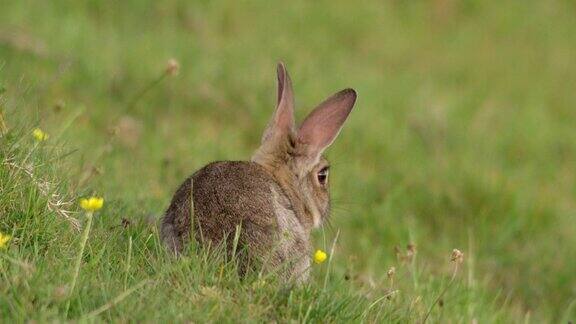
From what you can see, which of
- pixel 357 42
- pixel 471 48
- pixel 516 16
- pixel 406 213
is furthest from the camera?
pixel 516 16

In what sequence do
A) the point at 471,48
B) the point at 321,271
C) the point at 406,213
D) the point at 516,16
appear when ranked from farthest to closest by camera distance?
the point at 516,16, the point at 471,48, the point at 406,213, the point at 321,271

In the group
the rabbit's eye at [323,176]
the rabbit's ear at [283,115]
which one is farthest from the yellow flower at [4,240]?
the rabbit's eye at [323,176]

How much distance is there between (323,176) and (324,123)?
346mm

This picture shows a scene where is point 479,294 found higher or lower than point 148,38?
lower

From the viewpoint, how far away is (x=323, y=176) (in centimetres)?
714

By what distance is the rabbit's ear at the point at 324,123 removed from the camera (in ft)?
23.0

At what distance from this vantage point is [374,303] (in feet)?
16.9

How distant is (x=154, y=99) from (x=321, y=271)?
4496mm

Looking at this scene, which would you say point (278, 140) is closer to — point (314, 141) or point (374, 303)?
point (314, 141)

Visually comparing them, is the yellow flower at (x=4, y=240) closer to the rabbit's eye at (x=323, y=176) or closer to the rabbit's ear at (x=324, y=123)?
the rabbit's ear at (x=324, y=123)

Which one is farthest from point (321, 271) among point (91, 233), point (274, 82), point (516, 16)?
point (516, 16)

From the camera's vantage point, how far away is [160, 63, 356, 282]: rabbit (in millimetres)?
5305

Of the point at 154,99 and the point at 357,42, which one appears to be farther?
the point at 357,42

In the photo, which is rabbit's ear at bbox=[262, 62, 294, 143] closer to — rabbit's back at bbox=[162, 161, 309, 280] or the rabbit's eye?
the rabbit's eye
